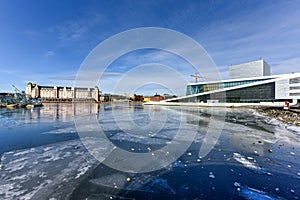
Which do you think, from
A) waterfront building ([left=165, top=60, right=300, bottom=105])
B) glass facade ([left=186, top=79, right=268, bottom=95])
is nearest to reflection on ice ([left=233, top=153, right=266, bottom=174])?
waterfront building ([left=165, top=60, right=300, bottom=105])

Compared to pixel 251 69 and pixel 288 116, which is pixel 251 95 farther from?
pixel 251 69

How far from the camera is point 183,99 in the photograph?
5025 centimetres

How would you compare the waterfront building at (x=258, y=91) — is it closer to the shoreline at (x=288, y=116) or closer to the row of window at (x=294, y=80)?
the row of window at (x=294, y=80)

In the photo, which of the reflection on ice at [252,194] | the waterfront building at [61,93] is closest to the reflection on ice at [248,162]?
the reflection on ice at [252,194]

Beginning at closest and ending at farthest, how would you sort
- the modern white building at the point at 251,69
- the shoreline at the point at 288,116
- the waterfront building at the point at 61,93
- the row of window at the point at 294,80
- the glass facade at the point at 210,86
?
the shoreline at the point at 288,116 < the row of window at the point at 294,80 < the glass facade at the point at 210,86 < the modern white building at the point at 251,69 < the waterfront building at the point at 61,93

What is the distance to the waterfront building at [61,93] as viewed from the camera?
84.9m

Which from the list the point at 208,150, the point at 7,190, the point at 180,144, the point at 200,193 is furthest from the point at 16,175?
the point at 208,150

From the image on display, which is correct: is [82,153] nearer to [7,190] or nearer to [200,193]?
[7,190]

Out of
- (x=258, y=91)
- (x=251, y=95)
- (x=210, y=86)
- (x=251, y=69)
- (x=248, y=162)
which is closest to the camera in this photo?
(x=248, y=162)

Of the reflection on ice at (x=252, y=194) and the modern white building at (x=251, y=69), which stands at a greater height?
the modern white building at (x=251, y=69)

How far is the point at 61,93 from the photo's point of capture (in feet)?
291

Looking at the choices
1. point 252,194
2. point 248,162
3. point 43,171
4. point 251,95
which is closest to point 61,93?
point 251,95

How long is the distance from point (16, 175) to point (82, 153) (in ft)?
4.69

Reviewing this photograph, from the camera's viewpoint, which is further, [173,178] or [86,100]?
[86,100]
